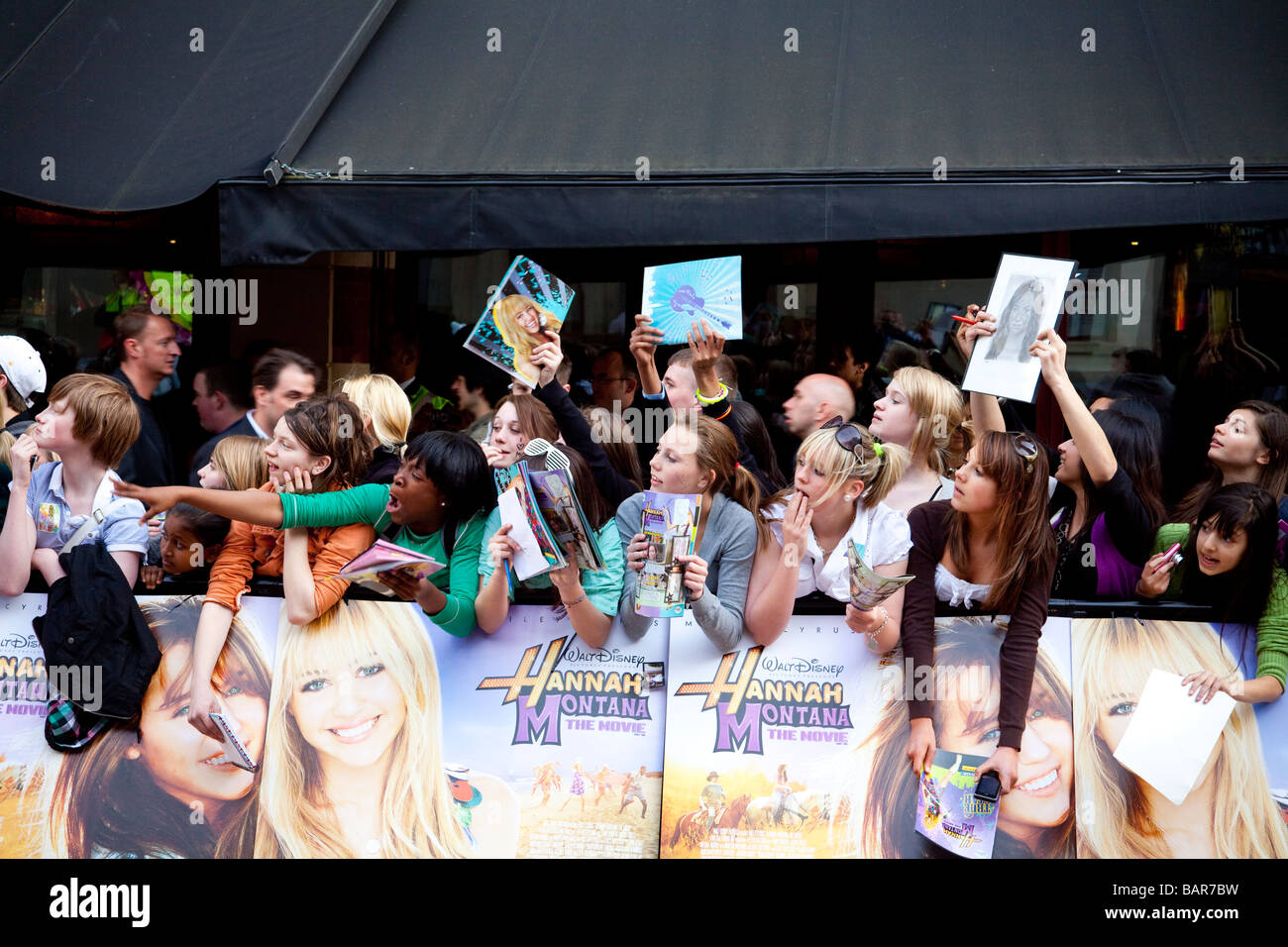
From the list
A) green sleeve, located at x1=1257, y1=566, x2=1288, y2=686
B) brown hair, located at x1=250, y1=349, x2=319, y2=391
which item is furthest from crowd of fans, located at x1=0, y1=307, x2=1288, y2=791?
brown hair, located at x1=250, y1=349, x2=319, y2=391

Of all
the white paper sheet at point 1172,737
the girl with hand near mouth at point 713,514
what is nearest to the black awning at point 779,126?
the girl with hand near mouth at point 713,514

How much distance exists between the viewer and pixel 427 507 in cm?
421

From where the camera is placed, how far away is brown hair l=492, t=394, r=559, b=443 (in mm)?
4527

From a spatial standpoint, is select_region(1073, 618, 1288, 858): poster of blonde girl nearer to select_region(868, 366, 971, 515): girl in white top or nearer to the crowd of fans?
the crowd of fans

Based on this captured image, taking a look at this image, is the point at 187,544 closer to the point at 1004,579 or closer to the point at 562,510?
the point at 562,510

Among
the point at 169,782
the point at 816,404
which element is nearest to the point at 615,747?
the point at 169,782

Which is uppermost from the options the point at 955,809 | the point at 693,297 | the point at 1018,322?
the point at 693,297

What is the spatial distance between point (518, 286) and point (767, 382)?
3334 millimetres

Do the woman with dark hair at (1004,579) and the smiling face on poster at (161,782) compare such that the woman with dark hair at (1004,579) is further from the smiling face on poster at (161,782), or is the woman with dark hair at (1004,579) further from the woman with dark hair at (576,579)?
the smiling face on poster at (161,782)

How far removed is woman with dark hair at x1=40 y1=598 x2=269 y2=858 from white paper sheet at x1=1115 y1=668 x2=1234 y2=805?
2928 millimetres

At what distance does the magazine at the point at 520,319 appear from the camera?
4312 mm

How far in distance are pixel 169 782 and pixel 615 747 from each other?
5.04 ft

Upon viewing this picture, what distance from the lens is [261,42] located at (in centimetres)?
598

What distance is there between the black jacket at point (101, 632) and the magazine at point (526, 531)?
136cm
